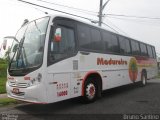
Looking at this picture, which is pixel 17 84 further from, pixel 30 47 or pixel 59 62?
pixel 59 62

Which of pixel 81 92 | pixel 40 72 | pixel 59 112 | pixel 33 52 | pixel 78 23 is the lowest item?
pixel 59 112

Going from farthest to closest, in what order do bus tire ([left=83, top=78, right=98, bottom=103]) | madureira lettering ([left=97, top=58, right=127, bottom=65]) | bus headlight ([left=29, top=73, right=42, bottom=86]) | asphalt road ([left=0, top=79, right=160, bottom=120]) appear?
madureira lettering ([left=97, top=58, right=127, bottom=65]) → bus tire ([left=83, top=78, right=98, bottom=103]) → asphalt road ([left=0, top=79, right=160, bottom=120]) → bus headlight ([left=29, top=73, right=42, bottom=86])

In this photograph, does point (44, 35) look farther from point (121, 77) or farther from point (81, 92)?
point (121, 77)

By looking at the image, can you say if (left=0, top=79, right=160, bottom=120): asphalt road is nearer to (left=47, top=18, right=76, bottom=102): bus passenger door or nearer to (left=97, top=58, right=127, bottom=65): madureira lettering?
(left=47, top=18, right=76, bottom=102): bus passenger door

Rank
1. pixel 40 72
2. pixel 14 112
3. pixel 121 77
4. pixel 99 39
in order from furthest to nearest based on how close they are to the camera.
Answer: pixel 121 77, pixel 99 39, pixel 14 112, pixel 40 72

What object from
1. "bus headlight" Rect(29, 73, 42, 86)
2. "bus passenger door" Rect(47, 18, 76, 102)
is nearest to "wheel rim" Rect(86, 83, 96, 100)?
"bus passenger door" Rect(47, 18, 76, 102)

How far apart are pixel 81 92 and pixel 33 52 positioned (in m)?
2.49

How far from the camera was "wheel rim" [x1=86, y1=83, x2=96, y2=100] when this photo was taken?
1016 centimetres

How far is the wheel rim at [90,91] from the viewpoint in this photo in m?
10.2

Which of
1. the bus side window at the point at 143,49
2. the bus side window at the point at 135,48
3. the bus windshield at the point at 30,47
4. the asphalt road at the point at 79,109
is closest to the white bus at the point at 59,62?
the bus windshield at the point at 30,47

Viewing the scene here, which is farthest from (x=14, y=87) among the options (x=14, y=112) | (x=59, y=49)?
(x=59, y=49)

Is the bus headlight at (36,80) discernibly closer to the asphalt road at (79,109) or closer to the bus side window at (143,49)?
the asphalt road at (79,109)

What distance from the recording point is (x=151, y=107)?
9.62 meters

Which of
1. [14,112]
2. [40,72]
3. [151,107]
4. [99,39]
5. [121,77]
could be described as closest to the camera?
[40,72]
